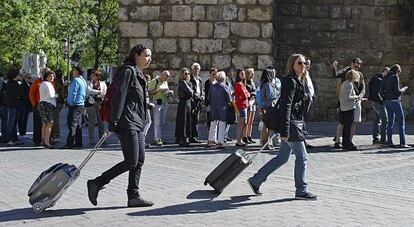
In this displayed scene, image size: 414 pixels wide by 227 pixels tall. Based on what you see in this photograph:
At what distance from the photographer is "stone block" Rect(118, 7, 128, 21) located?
54.3 feet

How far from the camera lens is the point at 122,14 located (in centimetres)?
1658

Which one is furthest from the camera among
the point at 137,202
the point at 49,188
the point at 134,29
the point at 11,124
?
the point at 134,29

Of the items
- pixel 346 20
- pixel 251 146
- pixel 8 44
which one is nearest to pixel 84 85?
pixel 251 146

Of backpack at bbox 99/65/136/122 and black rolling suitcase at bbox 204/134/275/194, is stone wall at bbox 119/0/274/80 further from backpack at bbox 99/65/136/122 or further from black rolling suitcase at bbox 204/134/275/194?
backpack at bbox 99/65/136/122

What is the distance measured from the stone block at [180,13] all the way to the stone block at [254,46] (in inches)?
62.7

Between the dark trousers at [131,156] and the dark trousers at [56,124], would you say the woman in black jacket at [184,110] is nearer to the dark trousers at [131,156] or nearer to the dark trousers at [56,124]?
the dark trousers at [56,124]

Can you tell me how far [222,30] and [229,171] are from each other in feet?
30.3

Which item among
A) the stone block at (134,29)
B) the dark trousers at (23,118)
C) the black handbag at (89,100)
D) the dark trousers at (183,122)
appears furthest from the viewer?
the stone block at (134,29)

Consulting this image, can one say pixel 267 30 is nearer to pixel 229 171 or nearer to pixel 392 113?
pixel 392 113

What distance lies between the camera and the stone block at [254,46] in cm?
1630

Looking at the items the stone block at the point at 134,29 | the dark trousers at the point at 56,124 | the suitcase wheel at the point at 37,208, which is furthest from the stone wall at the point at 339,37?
the suitcase wheel at the point at 37,208

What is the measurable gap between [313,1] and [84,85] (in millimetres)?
7963

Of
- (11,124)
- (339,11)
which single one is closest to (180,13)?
(339,11)

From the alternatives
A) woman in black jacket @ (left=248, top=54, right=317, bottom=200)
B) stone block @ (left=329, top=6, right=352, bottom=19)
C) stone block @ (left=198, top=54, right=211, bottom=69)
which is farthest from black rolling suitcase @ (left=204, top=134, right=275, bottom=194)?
stone block @ (left=329, top=6, right=352, bottom=19)
